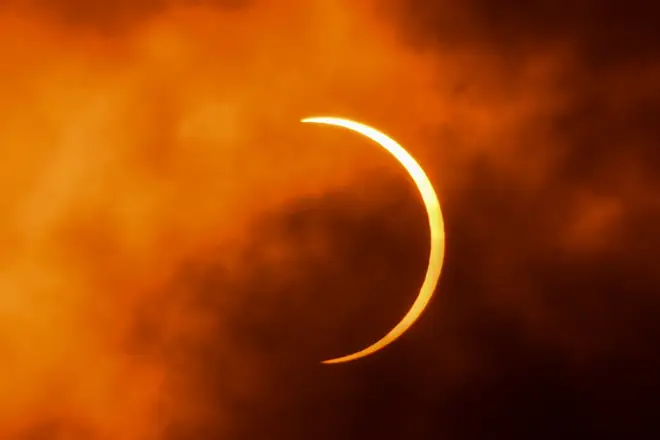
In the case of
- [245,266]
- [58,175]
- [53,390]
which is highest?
[58,175]

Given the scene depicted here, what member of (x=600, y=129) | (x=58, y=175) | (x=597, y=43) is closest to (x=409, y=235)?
(x=600, y=129)

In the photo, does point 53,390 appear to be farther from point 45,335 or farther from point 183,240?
point 183,240

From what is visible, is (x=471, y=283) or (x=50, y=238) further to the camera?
(x=471, y=283)
